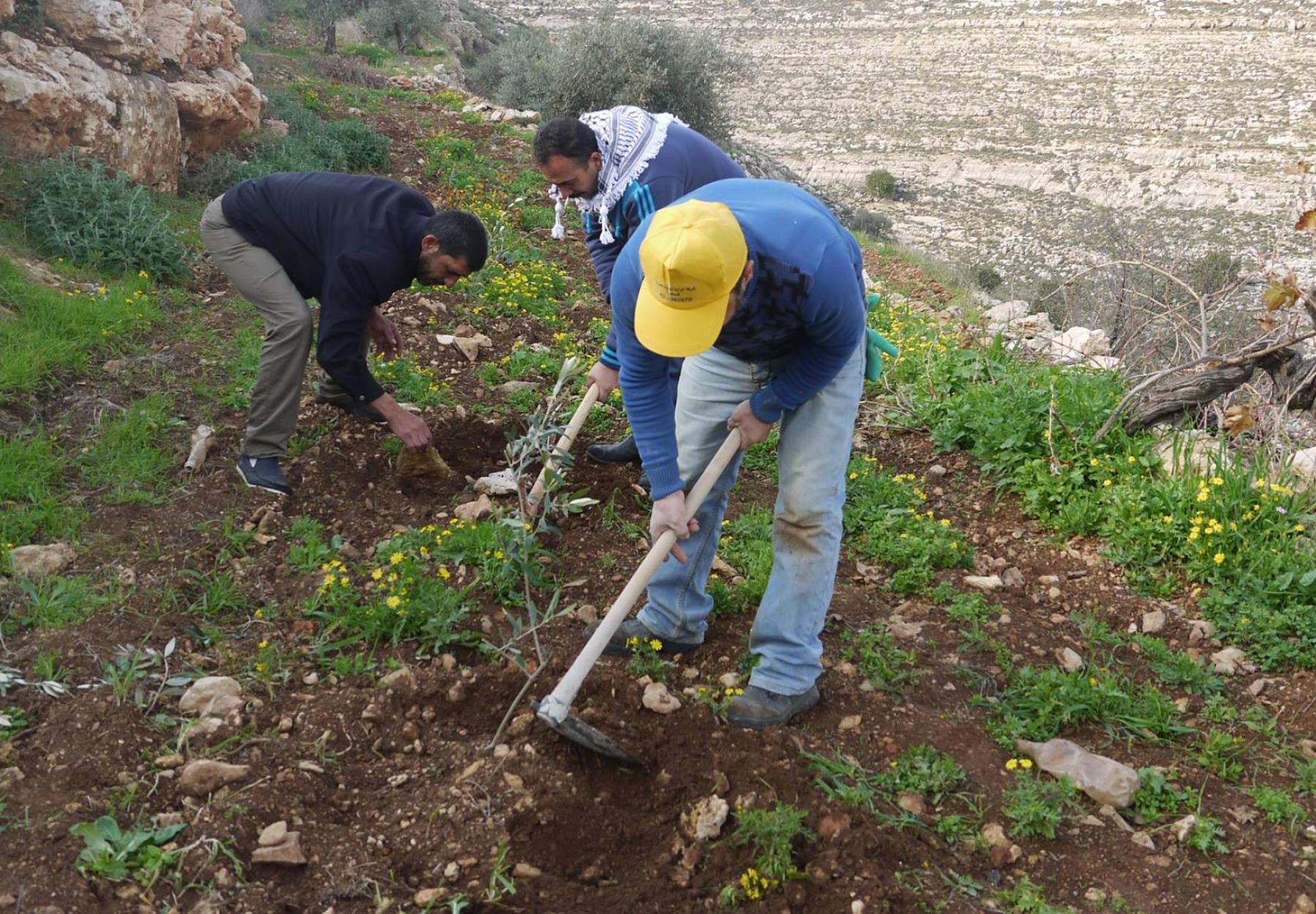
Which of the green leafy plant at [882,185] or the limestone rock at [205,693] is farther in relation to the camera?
the green leafy plant at [882,185]

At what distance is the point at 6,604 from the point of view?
3.22m

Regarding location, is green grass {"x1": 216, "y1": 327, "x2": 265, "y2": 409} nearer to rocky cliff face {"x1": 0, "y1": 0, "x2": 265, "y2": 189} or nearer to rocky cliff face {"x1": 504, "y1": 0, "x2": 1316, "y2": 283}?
rocky cliff face {"x1": 0, "y1": 0, "x2": 265, "y2": 189}

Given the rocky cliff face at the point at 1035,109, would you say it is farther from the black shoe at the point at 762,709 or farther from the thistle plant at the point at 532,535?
the black shoe at the point at 762,709

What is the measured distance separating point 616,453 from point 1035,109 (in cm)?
3112

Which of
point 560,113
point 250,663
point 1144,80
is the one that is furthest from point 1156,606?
point 1144,80

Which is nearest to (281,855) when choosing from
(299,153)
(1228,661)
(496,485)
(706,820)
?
(706,820)

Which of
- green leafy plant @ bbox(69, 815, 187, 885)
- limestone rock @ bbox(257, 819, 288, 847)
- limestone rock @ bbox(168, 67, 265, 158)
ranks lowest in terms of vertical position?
limestone rock @ bbox(257, 819, 288, 847)

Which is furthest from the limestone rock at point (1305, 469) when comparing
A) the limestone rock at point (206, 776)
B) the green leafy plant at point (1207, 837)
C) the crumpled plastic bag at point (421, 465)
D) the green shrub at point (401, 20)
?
the green shrub at point (401, 20)

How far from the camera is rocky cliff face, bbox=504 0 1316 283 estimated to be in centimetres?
2316

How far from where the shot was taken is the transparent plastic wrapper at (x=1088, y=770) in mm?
2801

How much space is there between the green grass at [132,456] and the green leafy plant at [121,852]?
1.80 m

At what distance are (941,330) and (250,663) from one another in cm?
511

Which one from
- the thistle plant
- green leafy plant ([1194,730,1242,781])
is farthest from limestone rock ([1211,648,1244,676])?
the thistle plant

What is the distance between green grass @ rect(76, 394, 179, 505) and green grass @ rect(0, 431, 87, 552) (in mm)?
125
